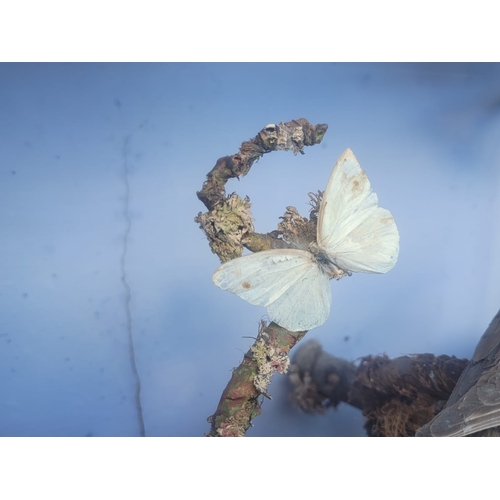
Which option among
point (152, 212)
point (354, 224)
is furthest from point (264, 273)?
point (152, 212)

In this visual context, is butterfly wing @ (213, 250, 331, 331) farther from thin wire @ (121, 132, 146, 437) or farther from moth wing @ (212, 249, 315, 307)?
thin wire @ (121, 132, 146, 437)

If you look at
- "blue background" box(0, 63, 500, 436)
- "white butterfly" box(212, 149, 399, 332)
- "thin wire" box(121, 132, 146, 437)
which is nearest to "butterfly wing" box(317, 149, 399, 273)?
"white butterfly" box(212, 149, 399, 332)

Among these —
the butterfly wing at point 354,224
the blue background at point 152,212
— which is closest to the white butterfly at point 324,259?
the butterfly wing at point 354,224

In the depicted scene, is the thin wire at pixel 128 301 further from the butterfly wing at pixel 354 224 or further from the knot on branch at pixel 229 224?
the butterfly wing at pixel 354 224

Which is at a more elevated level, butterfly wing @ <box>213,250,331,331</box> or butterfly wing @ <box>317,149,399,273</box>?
butterfly wing @ <box>317,149,399,273</box>

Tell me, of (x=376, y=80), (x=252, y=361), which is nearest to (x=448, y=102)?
(x=376, y=80)

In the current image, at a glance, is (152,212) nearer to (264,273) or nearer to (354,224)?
(264,273)

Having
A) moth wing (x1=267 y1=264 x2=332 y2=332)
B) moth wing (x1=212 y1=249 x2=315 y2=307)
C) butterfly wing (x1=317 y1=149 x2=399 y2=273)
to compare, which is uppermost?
butterfly wing (x1=317 y1=149 x2=399 y2=273)
